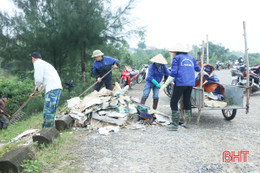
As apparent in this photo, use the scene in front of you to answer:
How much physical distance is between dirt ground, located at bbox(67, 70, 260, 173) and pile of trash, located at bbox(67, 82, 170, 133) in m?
0.31

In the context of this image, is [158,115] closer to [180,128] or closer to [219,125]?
[180,128]

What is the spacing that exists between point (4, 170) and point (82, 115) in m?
2.28

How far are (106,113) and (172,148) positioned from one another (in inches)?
70.3

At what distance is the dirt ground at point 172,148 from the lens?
9.23ft

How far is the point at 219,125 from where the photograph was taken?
4.68 m

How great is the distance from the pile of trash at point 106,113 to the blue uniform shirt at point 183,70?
106 centimetres

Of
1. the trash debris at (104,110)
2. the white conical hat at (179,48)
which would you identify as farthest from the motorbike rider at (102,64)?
the white conical hat at (179,48)

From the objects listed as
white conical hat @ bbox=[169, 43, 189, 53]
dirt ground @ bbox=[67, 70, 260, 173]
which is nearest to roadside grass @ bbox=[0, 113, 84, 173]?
dirt ground @ bbox=[67, 70, 260, 173]

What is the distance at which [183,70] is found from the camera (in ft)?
13.6

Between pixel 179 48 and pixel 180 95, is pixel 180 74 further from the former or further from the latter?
pixel 179 48

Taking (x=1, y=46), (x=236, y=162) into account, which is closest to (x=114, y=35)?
(x=1, y=46)

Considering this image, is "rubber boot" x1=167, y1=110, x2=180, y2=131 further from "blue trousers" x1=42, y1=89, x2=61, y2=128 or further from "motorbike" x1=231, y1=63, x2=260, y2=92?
"motorbike" x1=231, y1=63, x2=260, y2=92

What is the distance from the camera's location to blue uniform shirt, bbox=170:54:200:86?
413 cm

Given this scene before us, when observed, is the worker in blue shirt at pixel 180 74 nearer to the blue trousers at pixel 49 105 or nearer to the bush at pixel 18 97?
the blue trousers at pixel 49 105
